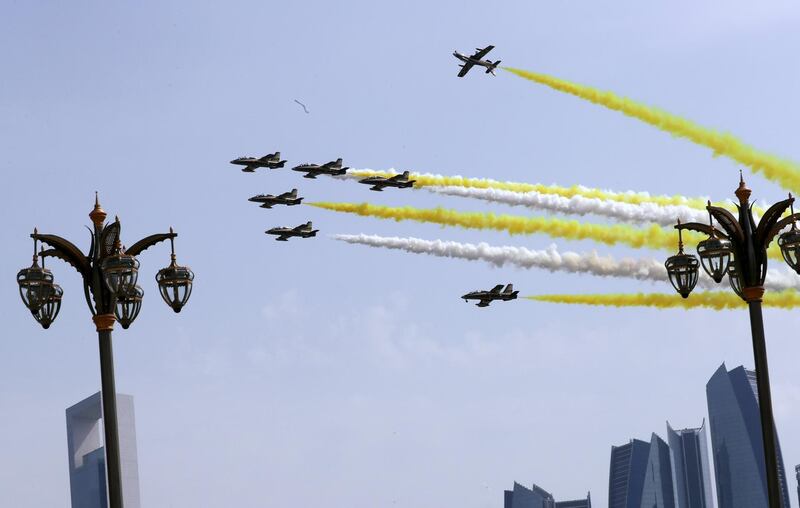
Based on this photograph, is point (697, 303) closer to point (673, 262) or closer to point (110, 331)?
point (673, 262)

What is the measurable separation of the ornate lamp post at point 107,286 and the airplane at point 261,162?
87103 mm

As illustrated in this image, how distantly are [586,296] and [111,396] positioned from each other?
66.3 meters

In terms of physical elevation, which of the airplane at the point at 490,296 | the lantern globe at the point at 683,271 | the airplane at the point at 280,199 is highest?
the airplane at the point at 280,199

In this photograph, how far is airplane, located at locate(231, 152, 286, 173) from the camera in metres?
121

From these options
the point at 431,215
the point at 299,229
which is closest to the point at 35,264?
the point at 431,215

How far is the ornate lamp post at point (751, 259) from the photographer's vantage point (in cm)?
3203

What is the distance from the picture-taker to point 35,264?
33.5 m

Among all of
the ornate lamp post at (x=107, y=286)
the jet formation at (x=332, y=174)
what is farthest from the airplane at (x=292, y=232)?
the ornate lamp post at (x=107, y=286)

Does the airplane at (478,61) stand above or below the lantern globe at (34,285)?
above

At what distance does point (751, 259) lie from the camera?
109 ft

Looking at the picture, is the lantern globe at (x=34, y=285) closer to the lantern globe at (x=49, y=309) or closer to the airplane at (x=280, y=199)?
the lantern globe at (x=49, y=309)

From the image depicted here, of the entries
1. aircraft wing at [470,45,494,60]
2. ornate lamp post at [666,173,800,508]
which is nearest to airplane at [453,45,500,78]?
aircraft wing at [470,45,494,60]

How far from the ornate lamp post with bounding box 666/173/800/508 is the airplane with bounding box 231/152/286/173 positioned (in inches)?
3489

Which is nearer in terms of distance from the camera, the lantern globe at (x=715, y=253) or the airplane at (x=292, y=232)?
the lantern globe at (x=715, y=253)
